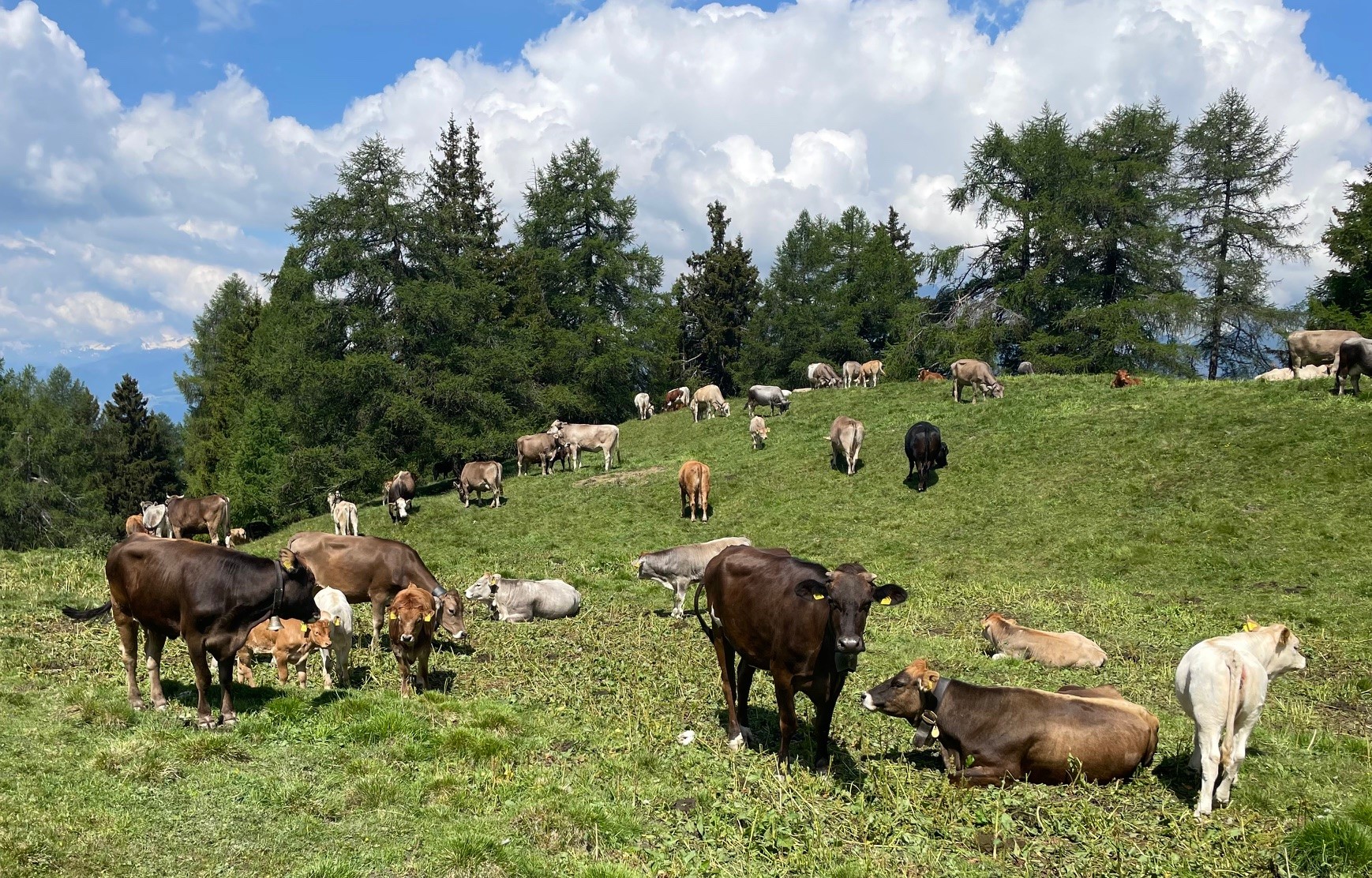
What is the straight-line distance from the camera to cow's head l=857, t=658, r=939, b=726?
9023mm

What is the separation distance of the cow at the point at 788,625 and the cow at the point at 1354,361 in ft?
75.2

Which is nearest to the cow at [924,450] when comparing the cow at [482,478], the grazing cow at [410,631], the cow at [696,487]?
the cow at [696,487]

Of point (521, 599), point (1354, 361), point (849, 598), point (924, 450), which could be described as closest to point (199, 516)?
point (521, 599)

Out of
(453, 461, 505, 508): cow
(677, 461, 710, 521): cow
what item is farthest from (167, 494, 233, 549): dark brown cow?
(677, 461, 710, 521): cow

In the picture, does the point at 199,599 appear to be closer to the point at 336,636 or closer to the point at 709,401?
the point at 336,636

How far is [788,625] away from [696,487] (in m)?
17.5

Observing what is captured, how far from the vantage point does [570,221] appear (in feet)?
204

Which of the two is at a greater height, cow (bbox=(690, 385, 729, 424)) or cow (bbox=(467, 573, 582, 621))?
cow (bbox=(690, 385, 729, 424))

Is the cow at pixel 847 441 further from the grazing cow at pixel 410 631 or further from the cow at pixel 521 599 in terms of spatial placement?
the grazing cow at pixel 410 631

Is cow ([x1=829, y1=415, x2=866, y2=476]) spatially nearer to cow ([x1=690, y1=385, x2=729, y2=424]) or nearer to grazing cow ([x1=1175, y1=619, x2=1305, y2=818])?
cow ([x1=690, y1=385, x2=729, y2=424])

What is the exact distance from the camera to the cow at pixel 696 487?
85.1ft

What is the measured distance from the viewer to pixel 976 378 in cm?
3338

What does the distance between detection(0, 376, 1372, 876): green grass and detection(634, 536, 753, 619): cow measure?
60cm

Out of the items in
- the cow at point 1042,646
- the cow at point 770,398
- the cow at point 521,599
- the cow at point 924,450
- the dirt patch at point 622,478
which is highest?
the cow at point 770,398
